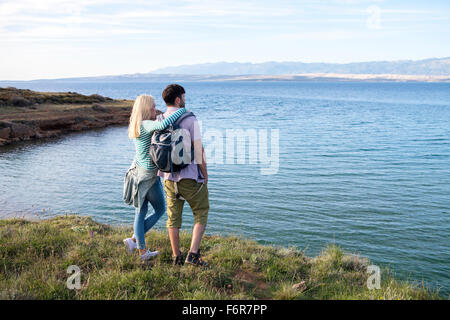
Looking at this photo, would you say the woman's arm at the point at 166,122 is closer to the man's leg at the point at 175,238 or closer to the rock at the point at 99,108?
the man's leg at the point at 175,238

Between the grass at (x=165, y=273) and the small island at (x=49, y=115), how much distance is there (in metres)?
24.9

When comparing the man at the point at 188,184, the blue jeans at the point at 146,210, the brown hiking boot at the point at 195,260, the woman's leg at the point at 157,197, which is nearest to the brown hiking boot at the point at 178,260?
the man at the point at 188,184

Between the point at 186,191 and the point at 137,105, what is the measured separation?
1.31 m

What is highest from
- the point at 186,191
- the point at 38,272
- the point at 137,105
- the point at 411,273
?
the point at 137,105

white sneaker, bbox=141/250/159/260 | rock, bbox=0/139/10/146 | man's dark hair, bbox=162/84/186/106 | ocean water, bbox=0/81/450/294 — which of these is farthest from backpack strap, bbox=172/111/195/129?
rock, bbox=0/139/10/146

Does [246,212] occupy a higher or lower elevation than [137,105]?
lower

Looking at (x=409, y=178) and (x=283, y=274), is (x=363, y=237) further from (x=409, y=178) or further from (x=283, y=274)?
(x=409, y=178)

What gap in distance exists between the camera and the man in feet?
15.4

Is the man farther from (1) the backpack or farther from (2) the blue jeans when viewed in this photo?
(2) the blue jeans

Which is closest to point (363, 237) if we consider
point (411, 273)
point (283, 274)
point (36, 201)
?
point (411, 273)

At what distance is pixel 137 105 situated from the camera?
489 centimetres

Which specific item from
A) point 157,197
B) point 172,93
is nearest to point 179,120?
point 172,93

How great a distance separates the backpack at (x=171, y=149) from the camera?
15.1ft
